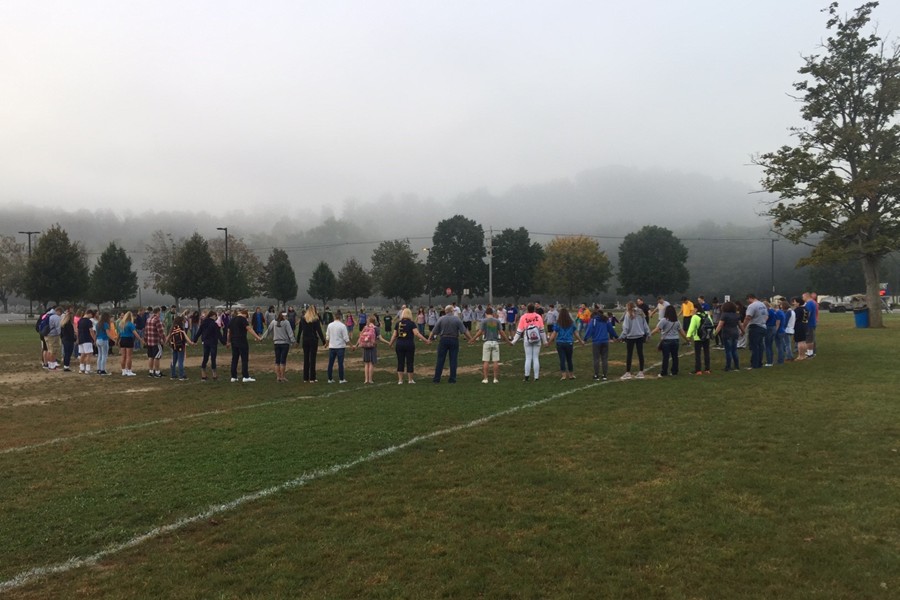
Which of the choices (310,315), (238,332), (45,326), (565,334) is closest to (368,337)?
(310,315)

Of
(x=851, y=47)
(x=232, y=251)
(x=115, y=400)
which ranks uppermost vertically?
(x=851, y=47)

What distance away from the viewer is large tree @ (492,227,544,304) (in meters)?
93.5

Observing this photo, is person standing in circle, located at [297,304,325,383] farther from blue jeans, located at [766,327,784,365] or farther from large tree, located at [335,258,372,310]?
large tree, located at [335,258,372,310]

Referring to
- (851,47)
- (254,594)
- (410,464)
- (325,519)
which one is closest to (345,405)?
(410,464)

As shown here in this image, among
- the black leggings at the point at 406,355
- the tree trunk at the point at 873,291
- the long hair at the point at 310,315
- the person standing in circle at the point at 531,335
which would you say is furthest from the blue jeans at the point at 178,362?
the tree trunk at the point at 873,291

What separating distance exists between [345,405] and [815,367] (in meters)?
12.0

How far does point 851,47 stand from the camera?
32719mm

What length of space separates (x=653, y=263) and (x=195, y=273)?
2678 inches

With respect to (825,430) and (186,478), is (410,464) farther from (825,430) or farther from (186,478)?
(825,430)

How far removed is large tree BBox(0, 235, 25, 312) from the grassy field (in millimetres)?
79966

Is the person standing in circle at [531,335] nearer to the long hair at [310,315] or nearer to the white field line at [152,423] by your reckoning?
the white field line at [152,423]

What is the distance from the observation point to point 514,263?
308 ft

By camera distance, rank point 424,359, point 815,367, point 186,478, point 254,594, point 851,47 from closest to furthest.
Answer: point 254,594 < point 186,478 < point 815,367 < point 424,359 < point 851,47

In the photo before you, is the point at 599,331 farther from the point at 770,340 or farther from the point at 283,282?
the point at 283,282
